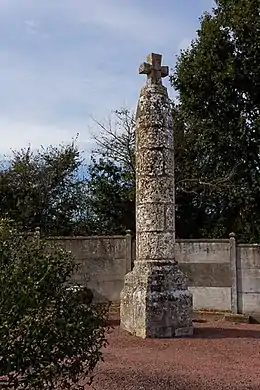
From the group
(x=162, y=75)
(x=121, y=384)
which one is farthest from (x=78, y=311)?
(x=162, y=75)

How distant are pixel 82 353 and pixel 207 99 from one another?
16.1 meters

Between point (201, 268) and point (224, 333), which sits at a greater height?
point (201, 268)

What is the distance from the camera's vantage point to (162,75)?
12.3m

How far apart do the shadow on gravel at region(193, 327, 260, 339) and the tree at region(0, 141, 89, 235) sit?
9.28 metres

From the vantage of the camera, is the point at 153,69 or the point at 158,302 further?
the point at 153,69

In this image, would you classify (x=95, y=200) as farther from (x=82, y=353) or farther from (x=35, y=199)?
(x=82, y=353)

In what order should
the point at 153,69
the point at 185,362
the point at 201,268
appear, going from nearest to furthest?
1. the point at 185,362
2. the point at 153,69
3. the point at 201,268

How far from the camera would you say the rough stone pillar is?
11.0 m

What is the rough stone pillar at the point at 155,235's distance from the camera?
11.0 metres

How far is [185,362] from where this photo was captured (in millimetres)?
8844

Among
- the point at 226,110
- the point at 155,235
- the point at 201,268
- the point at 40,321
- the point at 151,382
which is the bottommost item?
the point at 151,382

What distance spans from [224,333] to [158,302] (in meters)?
1.65

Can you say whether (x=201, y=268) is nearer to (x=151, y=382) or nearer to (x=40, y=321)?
(x=151, y=382)

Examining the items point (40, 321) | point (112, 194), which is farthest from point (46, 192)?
point (40, 321)
